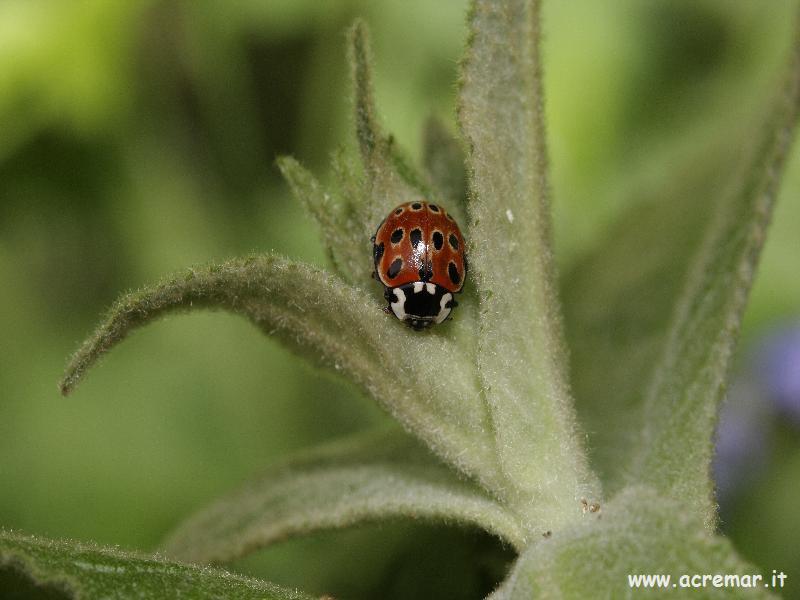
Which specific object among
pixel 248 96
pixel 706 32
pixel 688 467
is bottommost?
pixel 688 467

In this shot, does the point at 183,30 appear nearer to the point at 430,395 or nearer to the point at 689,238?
the point at 689,238

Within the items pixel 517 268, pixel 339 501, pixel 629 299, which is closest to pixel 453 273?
pixel 517 268

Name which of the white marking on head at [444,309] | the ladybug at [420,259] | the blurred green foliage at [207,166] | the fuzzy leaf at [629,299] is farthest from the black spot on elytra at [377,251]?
the blurred green foliage at [207,166]

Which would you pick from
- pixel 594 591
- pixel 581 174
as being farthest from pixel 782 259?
pixel 594 591

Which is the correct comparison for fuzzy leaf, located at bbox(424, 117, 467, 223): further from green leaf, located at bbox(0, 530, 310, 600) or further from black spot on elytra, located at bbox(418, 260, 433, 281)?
green leaf, located at bbox(0, 530, 310, 600)

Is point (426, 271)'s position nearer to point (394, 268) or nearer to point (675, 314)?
point (394, 268)

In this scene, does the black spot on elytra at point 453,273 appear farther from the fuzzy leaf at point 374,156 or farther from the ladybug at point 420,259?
the fuzzy leaf at point 374,156
